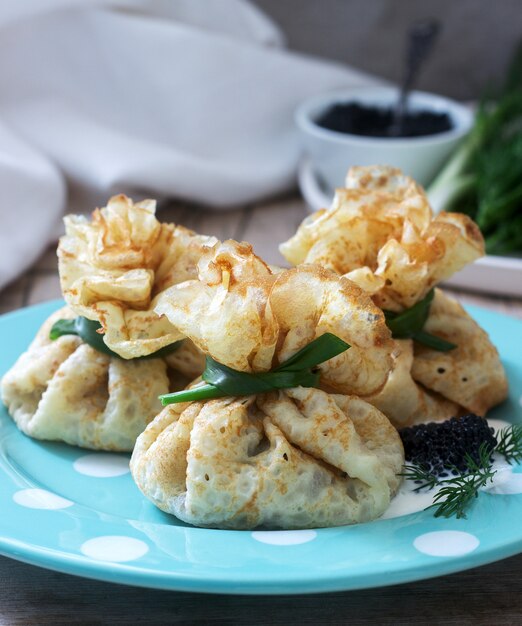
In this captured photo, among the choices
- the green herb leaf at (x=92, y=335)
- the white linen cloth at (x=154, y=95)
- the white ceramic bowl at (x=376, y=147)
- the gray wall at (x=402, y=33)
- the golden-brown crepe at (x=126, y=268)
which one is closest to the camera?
the golden-brown crepe at (x=126, y=268)

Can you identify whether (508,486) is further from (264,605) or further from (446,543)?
(264,605)

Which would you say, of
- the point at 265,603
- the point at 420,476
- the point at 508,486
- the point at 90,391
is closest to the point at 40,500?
the point at 90,391

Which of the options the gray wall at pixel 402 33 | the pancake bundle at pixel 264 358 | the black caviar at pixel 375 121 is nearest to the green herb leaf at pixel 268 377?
the pancake bundle at pixel 264 358

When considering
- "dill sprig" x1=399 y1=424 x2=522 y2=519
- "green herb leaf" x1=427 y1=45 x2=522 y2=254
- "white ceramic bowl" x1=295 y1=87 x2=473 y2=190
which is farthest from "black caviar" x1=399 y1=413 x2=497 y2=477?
"white ceramic bowl" x1=295 y1=87 x2=473 y2=190

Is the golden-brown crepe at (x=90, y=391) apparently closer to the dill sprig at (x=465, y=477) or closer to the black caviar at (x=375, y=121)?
the dill sprig at (x=465, y=477)

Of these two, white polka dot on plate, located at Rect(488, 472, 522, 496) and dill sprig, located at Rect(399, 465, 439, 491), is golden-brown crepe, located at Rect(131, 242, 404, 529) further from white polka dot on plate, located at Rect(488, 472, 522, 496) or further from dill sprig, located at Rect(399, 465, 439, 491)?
white polka dot on plate, located at Rect(488, 472, 522, 496)
